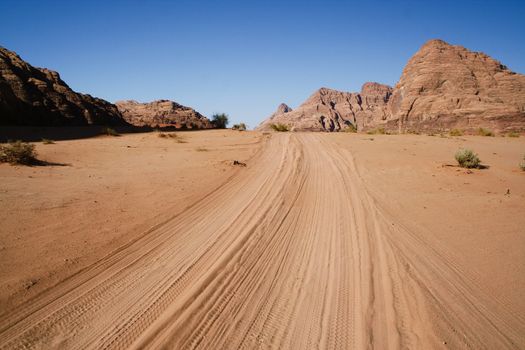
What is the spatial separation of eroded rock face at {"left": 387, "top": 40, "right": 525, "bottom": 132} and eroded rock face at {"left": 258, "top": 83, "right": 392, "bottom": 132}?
4898cm

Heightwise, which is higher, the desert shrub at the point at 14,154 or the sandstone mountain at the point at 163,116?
the sandstone mountain at the point at 163,116

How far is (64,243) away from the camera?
441cm

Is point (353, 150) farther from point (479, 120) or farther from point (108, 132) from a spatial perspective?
point (479, 120)

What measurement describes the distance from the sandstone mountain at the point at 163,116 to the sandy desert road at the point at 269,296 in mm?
29082

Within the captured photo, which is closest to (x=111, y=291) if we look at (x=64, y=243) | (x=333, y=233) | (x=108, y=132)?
(x=64, y=243)

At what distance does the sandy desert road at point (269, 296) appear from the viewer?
9.13ft

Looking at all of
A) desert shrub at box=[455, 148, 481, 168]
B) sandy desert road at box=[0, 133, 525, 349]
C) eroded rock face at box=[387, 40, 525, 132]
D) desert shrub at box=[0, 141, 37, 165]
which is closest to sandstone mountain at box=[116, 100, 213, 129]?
desert shrub at box=[0, 141, 37, 165]

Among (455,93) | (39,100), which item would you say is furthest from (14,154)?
(455,93)

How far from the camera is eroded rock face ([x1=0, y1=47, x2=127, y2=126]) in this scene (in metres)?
21.3

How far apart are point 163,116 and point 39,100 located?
14318mm

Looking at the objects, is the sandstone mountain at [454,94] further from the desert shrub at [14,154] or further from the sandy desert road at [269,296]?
the sandy desert road at [269,296]

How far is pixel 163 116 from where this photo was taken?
1433 inches

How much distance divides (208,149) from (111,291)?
12901 millimetres

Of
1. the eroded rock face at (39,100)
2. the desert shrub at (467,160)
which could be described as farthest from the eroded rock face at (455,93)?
the eroded rock face at (39,100)
